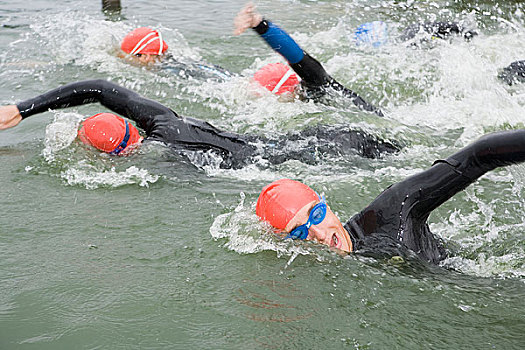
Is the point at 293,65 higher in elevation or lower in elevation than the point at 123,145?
higher

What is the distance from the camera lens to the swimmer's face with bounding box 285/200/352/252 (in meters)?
3.44

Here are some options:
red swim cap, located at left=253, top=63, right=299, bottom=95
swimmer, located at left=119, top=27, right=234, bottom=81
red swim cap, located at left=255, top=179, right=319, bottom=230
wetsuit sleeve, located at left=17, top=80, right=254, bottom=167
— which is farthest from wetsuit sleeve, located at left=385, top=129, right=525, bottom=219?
swimmer, located at left=119, top=27, right=234, bottom=81

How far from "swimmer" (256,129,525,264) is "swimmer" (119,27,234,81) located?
14.4 ft

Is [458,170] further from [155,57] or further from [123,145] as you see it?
[155,57]

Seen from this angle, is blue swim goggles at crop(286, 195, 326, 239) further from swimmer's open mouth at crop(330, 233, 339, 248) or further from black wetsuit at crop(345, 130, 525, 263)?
black wetsuit at crop(345, 130, 525, 263)

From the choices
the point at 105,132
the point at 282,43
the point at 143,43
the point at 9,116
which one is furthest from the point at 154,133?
the point at 143,43

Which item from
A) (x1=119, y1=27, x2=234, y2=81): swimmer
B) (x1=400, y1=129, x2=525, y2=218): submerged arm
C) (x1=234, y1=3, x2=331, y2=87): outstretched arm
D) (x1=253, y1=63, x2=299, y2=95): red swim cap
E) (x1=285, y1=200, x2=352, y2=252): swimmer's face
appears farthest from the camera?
(x1=119, y1=27, x2=234, y2=81): swimmer

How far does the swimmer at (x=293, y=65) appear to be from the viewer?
5.02m

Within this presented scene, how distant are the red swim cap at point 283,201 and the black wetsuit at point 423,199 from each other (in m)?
0.40

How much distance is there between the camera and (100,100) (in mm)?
5195

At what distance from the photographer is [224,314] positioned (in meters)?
A: 3.28

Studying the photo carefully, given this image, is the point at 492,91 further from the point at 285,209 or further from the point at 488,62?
the point at 285,209

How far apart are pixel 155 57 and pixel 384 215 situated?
5.22m

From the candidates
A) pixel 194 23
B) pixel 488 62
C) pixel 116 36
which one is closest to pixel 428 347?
pixel 488 62
